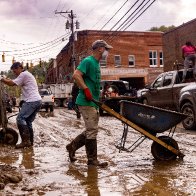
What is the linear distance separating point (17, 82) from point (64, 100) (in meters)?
33.1

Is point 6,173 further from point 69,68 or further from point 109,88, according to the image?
point 69,68

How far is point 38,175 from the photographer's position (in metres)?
6.54

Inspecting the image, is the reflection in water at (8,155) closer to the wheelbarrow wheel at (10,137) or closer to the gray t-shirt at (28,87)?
the wheelbarrow wheel at (10,137)

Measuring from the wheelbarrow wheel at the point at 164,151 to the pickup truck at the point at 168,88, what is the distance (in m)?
8.43

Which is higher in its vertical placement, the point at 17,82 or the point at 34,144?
the point at 17,82

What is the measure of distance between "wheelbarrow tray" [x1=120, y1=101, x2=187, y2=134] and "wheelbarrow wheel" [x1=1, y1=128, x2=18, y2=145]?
12.2ft

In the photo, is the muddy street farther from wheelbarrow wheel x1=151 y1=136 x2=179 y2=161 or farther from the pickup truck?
the pickup truck

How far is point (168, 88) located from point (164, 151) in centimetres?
936

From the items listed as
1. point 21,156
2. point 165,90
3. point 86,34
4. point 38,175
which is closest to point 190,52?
point 165,90

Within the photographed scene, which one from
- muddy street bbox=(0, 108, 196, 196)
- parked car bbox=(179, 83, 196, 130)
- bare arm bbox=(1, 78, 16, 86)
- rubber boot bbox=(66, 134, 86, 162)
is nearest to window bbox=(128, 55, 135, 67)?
parked car bbox=(179, 83, 196, 130)

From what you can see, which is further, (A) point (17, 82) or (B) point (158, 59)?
(B) point (158, 59)

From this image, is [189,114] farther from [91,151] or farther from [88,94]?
[88,94]

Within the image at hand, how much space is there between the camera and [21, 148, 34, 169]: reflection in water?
7504 mm

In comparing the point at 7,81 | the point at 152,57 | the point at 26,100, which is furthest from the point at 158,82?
the point at 152,57
